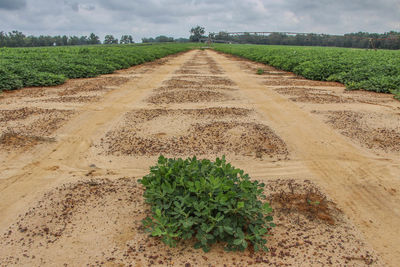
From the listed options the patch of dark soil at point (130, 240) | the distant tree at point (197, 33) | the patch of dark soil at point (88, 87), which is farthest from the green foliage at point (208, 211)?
the distant tree at point (197, 33)

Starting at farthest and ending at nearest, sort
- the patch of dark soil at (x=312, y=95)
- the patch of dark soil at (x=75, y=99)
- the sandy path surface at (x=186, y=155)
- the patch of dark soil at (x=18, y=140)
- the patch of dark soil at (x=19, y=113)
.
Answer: the patch of dark soil at (x=312, y=95) → the patch of dark soil at (x=75, y=99) → the patch of dark soil at (x=19, y=113) → the patch of dark soil at (x=18, y=140) → the sandy path surface at (x=186, y=155)

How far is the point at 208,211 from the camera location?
2.66 metres

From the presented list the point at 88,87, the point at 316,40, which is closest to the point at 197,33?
the point at 316,40

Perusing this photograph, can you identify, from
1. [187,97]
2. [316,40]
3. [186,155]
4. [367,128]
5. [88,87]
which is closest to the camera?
[186,155]

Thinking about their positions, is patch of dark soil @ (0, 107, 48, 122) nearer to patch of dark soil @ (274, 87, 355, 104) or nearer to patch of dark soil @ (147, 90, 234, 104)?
patch of dark soil @ (147, 90, 234, 104)

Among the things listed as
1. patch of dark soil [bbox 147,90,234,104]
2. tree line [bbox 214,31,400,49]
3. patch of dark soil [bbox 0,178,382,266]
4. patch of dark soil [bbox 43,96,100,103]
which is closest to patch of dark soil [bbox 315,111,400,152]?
patch of dark soil [bbox 0,178,382,266]

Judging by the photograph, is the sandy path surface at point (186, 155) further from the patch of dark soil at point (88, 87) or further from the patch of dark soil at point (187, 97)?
the patch of dark soil at point (88, 87)

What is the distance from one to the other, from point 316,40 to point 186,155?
82.9 meters

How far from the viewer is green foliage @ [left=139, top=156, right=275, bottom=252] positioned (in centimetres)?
265

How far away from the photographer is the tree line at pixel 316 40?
5205cm

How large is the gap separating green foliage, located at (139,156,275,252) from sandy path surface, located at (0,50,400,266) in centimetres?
19

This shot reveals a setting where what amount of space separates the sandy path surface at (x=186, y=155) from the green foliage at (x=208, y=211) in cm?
19

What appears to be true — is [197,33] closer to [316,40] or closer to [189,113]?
[316,40]

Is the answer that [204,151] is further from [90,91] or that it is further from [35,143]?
[90,91]
